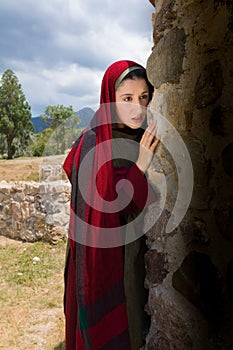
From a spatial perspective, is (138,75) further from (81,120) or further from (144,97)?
(81,120)

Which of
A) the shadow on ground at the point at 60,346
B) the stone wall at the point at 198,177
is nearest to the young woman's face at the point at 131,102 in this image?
the stone wall at the point at 198,177

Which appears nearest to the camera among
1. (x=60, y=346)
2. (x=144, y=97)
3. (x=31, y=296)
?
(x=144, y=97)

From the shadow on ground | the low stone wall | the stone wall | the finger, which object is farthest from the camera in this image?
the low stone wall

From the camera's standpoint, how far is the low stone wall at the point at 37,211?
14.9 ft

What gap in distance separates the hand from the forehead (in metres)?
0.16

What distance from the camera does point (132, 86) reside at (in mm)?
1122

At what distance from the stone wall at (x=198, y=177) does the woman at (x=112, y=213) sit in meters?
0.11

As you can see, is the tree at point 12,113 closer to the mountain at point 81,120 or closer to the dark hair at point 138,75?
the mountain at point 81,120

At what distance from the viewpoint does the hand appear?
1.04 meters

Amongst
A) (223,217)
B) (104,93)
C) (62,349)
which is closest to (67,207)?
(62,349)

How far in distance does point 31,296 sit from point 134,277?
2.40 m

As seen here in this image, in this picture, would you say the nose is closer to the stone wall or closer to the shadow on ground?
the stone wall

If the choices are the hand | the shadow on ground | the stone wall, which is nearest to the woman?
the hand

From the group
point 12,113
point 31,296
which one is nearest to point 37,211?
point 31,296
